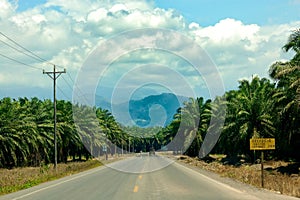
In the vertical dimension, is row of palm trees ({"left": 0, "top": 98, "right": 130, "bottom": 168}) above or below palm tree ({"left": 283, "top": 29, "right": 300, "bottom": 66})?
below

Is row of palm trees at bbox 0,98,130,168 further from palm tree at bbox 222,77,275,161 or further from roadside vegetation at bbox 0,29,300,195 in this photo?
palm tree at bbox 222,77,275,161

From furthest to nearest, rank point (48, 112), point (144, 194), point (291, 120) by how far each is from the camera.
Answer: point (48, 112)
point (291, 120)
point (144, 194)

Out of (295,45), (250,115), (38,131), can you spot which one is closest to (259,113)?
(250,115)

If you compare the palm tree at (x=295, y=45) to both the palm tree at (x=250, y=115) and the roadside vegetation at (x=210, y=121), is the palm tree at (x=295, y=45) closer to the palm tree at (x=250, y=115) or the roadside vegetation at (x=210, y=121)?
the roadside vegetation at (x=210, y=121)

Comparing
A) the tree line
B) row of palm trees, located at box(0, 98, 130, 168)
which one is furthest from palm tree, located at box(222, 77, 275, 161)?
row of palm trees, located at box(0, 98, 130, 168)

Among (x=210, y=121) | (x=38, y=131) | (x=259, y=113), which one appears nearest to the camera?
(x=259, y=113)

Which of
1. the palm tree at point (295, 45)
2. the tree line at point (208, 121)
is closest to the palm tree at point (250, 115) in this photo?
the tree line at point (208, 121)

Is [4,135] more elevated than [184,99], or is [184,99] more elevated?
[184,99]

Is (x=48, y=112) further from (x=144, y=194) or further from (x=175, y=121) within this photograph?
(x=144, y=194)

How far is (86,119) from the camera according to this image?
6806 cm

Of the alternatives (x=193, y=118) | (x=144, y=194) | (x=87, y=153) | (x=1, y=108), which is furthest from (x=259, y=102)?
(x=87, y=153)

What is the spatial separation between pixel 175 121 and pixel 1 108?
38.7 meters

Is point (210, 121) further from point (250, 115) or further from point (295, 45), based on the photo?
point (295, 45)

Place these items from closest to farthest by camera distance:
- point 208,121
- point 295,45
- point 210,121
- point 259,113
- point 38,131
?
point 295,45
point 259,113
point 38,131
point 210,121
point 208,121
